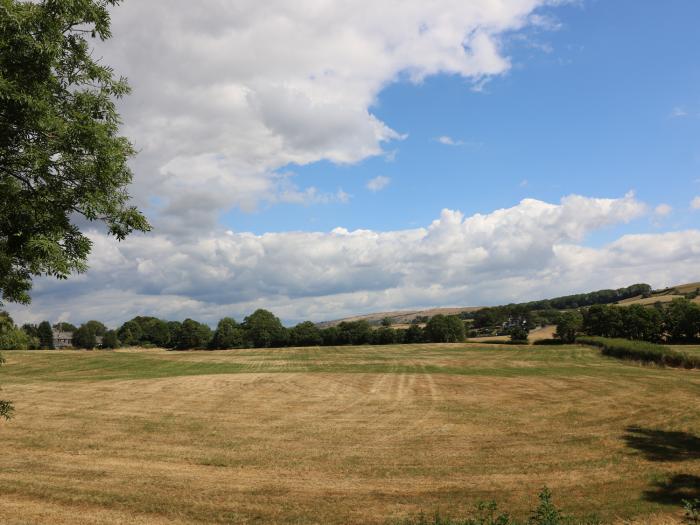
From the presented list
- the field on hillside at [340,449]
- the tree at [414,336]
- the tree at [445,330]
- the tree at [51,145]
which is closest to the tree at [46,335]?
the tree at [414,336]

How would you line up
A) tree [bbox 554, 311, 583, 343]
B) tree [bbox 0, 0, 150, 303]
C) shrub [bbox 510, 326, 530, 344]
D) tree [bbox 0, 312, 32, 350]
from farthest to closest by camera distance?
shrub [bbox 510, 326, 530, 344], tree [bbox 554, 311, 583, 343], tree [bbox 0, 312, 32, 350], tree [bbox 0, 0, 150, 303]

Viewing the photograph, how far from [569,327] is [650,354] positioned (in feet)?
187

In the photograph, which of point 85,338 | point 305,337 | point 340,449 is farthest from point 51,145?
point 85,338

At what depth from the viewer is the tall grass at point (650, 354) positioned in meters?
75.8

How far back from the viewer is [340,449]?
27.8 m

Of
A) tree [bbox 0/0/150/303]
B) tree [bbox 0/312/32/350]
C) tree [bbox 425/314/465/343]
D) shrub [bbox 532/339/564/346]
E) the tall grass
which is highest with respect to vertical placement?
tree [bbox 0/0/150/303]

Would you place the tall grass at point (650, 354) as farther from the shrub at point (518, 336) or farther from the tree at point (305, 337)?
the tree at point (305, 337)

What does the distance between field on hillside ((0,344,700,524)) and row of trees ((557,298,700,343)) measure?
7260cm

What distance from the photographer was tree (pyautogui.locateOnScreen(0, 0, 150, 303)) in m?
10.5

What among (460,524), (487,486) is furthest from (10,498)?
(487,486)

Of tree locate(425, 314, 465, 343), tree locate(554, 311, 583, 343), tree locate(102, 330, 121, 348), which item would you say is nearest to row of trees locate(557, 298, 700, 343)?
tree locate(554, 311, 583, 343)

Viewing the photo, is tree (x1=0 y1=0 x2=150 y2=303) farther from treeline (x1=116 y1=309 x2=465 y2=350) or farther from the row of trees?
treeline (x1=116 y1=309 x2=465 y2=350)

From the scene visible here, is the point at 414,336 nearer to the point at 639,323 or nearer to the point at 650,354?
the point at 639,323

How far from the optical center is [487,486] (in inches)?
834
